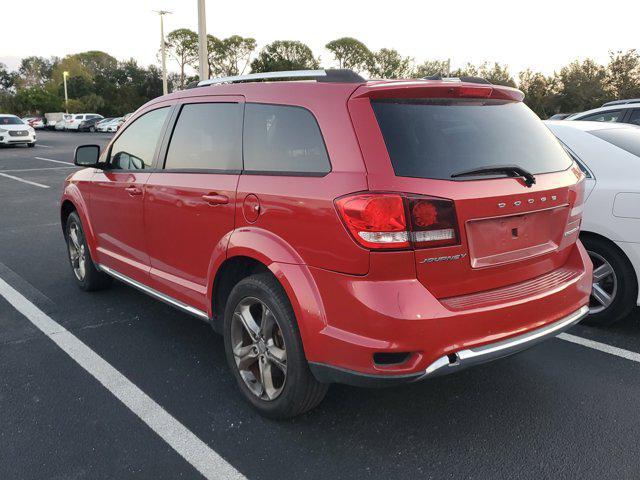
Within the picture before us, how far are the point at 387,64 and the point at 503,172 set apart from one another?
86517 millimetres

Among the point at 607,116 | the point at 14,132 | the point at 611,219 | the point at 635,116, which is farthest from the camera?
the point at 14,132

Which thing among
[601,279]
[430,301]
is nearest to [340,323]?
[430,301]

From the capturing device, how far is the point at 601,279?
4312 mm

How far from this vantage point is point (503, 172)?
2779mm

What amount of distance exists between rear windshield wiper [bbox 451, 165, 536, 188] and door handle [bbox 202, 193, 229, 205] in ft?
4.19

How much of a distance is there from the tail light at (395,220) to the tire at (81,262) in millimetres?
3317

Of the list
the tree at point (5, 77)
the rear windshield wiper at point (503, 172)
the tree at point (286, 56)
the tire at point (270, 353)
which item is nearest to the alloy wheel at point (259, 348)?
the tire at point (270, 353)

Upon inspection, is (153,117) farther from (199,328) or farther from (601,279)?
(601,279)

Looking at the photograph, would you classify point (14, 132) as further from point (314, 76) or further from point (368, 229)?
point (368, 229)

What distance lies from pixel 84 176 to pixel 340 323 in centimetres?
331

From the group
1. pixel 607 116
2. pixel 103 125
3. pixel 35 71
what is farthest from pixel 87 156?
pixel 35 71

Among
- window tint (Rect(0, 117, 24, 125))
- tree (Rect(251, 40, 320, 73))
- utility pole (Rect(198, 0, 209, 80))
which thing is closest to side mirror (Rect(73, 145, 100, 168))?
utility pole (Rect(198, 0, 209, 80))

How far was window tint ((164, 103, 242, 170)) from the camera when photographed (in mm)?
3297

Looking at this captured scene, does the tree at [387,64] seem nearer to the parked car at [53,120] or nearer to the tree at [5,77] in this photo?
the parked car at [53,120]
